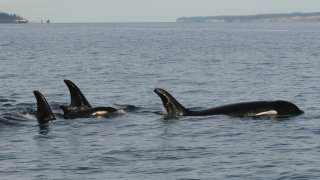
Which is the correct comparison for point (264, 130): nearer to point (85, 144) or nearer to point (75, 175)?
point (85, 144)

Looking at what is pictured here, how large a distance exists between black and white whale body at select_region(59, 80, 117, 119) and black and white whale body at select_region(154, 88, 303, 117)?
7.04 ft

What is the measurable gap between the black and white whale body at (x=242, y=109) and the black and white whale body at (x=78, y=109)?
2.14 metres

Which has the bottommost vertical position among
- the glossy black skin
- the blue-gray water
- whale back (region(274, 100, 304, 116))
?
the blue-gray water

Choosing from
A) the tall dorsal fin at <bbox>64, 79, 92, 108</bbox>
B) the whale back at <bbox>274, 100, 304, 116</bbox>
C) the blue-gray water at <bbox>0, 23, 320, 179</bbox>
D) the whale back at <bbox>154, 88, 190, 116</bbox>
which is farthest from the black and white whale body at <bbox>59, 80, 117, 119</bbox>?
the whale back at <bbox>274, 100, 304, 116</bbox>

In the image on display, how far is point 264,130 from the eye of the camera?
2603 centimetres

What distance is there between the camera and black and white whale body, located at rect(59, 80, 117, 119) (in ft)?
95.2

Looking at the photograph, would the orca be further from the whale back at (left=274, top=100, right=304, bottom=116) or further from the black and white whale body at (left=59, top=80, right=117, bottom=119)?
the whale back at (left=274, top=100, right=304, bottom=116)

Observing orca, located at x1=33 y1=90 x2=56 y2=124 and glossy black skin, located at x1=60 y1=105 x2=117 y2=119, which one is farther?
glossy black skin, located at x1=60 y1=105 x2=117 y2=119

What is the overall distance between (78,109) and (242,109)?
600cm

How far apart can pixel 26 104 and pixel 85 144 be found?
12.5 m

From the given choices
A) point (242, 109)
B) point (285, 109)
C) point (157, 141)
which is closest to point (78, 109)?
point (242, 109)

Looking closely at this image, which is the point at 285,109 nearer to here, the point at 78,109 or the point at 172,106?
the point at 172,106

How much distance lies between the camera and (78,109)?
1180 inches

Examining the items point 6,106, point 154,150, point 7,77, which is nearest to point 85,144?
point 154,150
